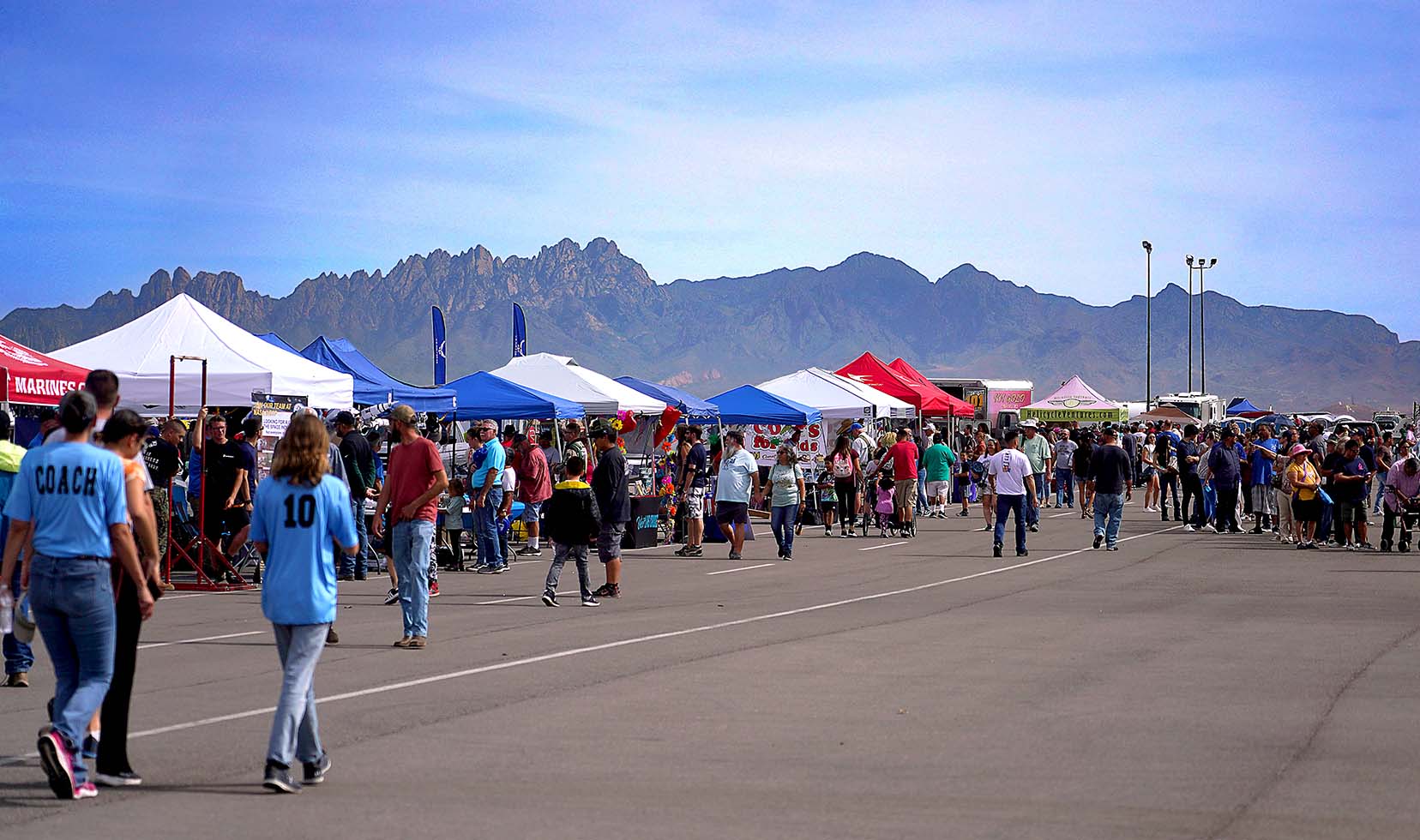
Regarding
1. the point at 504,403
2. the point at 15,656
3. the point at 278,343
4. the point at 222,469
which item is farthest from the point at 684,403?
the point at 15,656

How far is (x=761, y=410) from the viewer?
29859 mm

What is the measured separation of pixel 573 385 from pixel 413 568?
639 inches

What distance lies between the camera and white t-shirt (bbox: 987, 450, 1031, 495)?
21547 mm

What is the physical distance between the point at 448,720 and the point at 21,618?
267 centimetres

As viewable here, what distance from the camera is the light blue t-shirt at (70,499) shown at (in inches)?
262

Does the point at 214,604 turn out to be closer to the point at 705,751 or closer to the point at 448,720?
the point at 448,720

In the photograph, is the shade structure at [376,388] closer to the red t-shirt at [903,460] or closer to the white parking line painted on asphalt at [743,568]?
the white parking line painted on asphalt at [743,568]

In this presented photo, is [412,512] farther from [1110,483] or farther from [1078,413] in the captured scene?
[1078,413]

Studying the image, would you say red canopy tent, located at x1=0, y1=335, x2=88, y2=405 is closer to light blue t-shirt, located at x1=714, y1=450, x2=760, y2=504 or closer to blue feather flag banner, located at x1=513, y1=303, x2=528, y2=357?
light blue t-shirt, located at x1=714, y1=450, x2=760, y2=504

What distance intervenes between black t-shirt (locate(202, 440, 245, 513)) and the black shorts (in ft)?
24.6

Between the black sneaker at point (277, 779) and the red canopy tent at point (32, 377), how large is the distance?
10.9 meters

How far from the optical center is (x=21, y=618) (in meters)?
8.73

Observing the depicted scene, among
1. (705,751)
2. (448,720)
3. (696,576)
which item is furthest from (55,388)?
(705,751)

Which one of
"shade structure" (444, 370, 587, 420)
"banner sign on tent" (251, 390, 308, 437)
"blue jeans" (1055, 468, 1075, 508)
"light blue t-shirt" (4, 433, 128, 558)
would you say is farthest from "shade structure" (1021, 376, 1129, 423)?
"light blue t-shirt" (4, 433, 128, 558)
